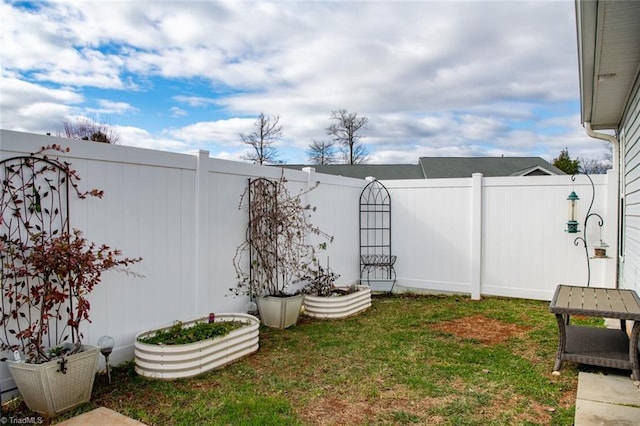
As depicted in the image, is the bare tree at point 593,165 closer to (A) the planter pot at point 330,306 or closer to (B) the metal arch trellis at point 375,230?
(B) the metal arch trellis at point 375,230

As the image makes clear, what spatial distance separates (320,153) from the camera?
2711 cm

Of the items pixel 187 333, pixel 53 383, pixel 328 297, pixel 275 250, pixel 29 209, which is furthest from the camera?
pixel 328 297

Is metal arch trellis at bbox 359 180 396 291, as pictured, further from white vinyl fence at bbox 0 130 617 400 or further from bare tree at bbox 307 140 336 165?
bare tree at bbox 307 140 336 165

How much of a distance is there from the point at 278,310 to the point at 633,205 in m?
3.81

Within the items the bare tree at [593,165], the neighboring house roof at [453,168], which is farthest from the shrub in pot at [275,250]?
the bare tree at [593,165]

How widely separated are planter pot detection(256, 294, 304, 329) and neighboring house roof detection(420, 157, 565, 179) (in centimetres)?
1224

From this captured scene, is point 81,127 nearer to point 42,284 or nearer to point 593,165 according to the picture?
point 42,284

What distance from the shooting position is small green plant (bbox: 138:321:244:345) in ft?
11.7

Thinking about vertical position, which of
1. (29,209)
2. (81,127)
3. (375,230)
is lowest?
(375,230)

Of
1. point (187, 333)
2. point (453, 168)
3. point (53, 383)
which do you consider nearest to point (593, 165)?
point (453, 168)

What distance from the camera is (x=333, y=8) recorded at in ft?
18.6

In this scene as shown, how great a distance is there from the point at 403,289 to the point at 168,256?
4438 mm

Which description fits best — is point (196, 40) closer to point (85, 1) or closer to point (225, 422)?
point (85, 1)

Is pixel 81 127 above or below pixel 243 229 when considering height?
above
